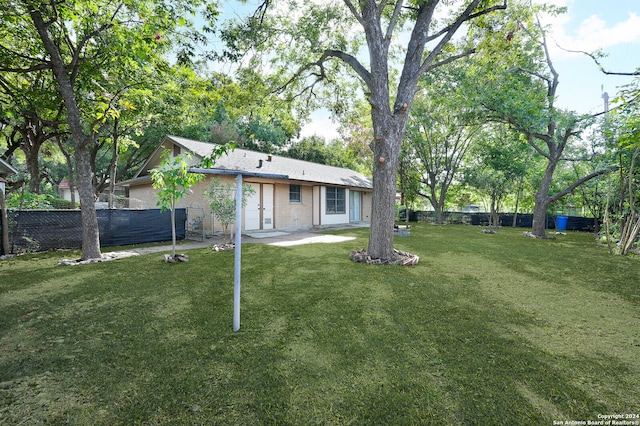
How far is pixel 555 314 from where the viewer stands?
11.6ft

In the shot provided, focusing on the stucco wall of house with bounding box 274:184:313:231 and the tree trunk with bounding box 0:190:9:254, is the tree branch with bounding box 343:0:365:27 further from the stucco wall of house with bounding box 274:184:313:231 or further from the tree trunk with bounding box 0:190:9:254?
the tree trunk with bounding box 0:190:9:254

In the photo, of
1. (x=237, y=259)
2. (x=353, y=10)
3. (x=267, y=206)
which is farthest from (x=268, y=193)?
(x=237, y=259)

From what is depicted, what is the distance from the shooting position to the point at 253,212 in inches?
465

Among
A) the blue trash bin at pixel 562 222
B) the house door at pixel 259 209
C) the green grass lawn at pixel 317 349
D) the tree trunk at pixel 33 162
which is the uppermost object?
the tree trunk at pixel 33 162

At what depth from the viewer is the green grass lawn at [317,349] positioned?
73.6 inches

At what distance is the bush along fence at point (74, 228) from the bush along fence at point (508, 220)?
1884 cm

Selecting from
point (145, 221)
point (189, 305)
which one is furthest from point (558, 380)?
point (145, 221)

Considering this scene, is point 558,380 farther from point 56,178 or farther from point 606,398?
point 56,178

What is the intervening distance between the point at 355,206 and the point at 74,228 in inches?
547

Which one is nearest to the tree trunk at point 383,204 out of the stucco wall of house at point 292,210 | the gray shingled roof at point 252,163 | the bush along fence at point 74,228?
the gray shingled roof at point 252,163

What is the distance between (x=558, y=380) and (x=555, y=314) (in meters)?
1.80

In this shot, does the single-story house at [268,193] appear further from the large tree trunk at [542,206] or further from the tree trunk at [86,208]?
the large tree trunk at [542,206]

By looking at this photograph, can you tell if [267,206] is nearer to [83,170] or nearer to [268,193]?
[268,193]

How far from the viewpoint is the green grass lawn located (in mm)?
1869
